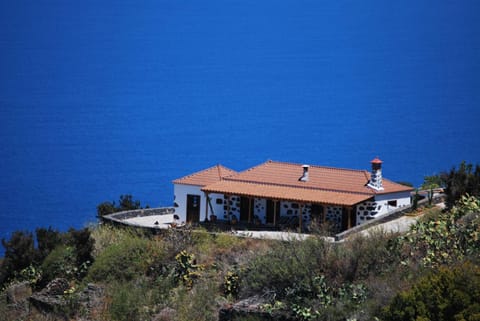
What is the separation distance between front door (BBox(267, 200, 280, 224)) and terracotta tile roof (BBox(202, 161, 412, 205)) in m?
0.42

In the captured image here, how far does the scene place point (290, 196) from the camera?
36438 mm

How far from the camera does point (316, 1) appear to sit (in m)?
188

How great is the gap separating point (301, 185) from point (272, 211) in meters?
1.56

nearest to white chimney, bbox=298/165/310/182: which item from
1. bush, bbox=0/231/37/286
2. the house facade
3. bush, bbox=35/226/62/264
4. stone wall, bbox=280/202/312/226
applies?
the house facade

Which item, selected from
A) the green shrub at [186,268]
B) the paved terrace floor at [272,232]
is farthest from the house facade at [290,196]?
the green shrub at [186,268]

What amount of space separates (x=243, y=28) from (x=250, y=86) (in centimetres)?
3792

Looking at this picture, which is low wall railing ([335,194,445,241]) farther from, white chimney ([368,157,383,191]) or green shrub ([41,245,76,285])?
green shrub ([41,245,76,285])

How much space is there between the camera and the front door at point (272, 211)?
121ft

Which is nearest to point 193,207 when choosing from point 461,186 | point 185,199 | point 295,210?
point 185,199

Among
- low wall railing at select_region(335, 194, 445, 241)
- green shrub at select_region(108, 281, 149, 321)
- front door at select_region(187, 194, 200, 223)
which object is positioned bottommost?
green shrub at select_region(108, 281, 149, 321)

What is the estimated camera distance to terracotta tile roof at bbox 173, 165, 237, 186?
39.0 metres

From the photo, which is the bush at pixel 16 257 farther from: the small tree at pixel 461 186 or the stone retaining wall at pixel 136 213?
the small tree at pixel 461 186

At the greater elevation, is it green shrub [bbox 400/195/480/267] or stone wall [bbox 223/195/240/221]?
stone wall [bbox 223/195/240/221]

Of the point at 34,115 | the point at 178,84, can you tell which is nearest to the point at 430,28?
the point at 178,84
